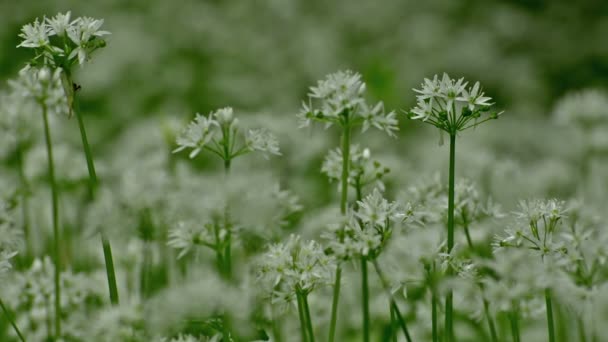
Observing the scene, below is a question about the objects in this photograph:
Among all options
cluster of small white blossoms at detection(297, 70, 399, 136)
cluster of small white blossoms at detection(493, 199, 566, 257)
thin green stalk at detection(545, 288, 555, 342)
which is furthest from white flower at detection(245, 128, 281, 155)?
thin green stalk at detection(545, 288, 555, 342)

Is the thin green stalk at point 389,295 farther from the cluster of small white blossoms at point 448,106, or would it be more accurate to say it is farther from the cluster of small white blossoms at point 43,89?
the cluster of small white blossoms at point 43,89

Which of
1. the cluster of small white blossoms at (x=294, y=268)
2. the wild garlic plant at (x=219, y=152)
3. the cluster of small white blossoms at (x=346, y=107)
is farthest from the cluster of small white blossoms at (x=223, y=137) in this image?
the cluster of small white blossoms at (x=294, y=268)

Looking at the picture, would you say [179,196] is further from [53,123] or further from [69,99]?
[53,123]

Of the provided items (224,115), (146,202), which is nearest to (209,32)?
(146,202)

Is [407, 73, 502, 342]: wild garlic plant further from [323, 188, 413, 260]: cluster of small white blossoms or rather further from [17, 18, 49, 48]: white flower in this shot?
[17, 18, 49, 48]: white flower

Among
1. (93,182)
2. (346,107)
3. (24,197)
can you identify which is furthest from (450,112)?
(24,197)

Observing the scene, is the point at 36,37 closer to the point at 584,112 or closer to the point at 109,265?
the point at 109,265
